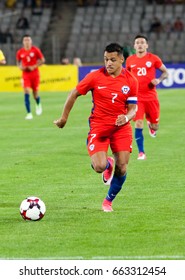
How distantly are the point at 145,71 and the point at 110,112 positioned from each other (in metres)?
7.28

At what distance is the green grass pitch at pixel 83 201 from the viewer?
10.4m

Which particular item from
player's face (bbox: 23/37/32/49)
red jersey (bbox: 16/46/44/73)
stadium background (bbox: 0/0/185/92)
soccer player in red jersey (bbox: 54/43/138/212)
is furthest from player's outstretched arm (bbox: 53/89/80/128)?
stadium background (bbox: 0/0/185/92)

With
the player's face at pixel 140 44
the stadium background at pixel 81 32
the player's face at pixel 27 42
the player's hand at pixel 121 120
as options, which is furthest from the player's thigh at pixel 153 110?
the stadium background at pixel 81 32

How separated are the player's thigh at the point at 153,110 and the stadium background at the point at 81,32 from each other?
2450cm

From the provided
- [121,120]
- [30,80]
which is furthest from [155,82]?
[30,80]

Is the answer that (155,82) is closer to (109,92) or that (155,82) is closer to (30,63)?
(109,92)

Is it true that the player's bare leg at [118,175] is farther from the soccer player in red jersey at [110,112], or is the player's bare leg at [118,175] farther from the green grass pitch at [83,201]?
the green grass pitch at [83,201]

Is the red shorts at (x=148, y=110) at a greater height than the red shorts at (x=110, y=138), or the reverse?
the red shorts at (x=148, y=110)

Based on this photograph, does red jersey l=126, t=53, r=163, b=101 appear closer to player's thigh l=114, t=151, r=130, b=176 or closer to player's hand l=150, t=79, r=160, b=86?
player's hand l=150, t=79, r=160, b=86

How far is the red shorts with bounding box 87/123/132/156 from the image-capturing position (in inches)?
502

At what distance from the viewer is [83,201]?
1382 cm

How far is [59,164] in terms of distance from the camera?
1866 centimetres

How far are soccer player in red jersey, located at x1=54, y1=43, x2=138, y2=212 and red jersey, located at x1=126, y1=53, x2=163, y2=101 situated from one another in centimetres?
705

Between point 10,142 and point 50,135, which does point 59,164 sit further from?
point 50,135
